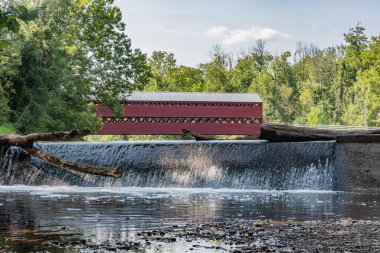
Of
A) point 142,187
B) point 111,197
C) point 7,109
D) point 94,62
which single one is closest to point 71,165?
point 111,197

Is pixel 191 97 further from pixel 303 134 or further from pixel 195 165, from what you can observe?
pixel 303 134

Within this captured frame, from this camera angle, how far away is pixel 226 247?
532 cm

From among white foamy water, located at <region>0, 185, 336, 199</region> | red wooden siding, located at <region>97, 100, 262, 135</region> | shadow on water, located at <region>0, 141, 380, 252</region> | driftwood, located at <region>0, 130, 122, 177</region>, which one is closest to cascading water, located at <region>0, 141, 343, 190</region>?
shadow on water, located at <region>0, 141, 380, 252</region>

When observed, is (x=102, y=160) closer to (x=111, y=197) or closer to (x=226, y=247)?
(x=111, y=197)

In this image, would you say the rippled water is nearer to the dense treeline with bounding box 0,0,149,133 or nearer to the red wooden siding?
the dense treeline with bounding box 0,0,149,133

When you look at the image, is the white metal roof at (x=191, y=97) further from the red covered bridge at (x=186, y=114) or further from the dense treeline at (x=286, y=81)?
the dense treeline at (x=286, y=81)

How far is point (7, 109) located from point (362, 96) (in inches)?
1326

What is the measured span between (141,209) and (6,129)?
13.5m

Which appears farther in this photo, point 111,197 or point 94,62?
point 94,62

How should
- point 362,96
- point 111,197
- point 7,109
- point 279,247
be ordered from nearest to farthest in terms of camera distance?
point 279,247, point 111,197, point 7,109, point 362,96

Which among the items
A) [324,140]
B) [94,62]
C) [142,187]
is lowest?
[142,187]

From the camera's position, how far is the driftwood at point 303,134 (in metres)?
13.4

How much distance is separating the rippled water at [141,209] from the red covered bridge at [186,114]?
2685 cm

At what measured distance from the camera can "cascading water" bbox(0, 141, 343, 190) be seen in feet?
44.2
